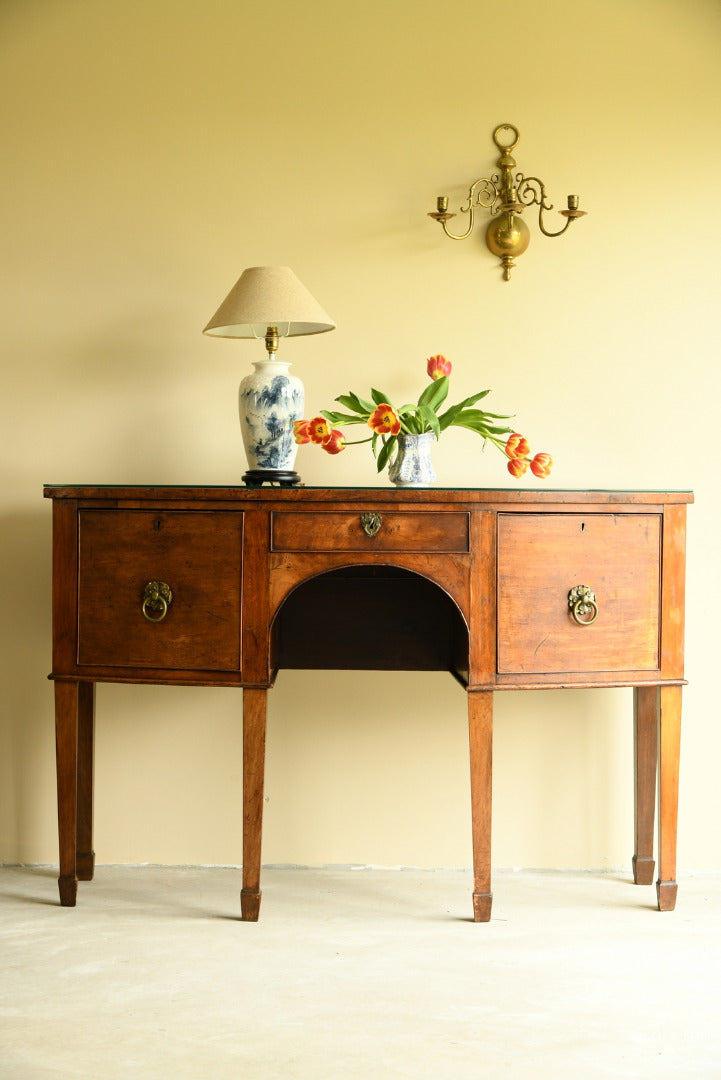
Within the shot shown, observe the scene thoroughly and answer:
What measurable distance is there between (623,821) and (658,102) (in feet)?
5.87

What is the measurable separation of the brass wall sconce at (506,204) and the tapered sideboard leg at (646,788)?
3.69ft

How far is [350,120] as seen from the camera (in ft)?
8.36

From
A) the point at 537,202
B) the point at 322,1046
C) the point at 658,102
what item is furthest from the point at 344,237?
the point at 322,1046

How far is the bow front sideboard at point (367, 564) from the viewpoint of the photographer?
2.09 m

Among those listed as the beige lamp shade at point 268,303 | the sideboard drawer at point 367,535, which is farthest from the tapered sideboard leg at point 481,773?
the beige lamp shade at point 268,303

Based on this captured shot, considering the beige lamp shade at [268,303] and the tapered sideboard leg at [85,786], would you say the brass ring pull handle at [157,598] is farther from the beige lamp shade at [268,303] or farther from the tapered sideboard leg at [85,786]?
the beige lamp shade at [268,303]

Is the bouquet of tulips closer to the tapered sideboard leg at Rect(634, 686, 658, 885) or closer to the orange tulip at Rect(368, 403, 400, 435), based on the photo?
the orange tulip at Rect(368, 403, 400, 435)

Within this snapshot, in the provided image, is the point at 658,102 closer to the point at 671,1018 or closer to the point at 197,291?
the point at 197,291

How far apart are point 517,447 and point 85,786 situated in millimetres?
1304

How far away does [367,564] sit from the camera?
6.84 ft

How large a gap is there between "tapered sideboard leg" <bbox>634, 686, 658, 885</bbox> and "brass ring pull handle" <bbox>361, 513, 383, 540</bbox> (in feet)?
2.78

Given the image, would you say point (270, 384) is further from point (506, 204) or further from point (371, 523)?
point (506, 204)

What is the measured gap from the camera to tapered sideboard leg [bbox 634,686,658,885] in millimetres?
2438

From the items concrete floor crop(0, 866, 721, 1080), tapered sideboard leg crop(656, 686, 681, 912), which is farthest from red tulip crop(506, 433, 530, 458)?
concrete floor crop(0, 866, 721, 1080)
